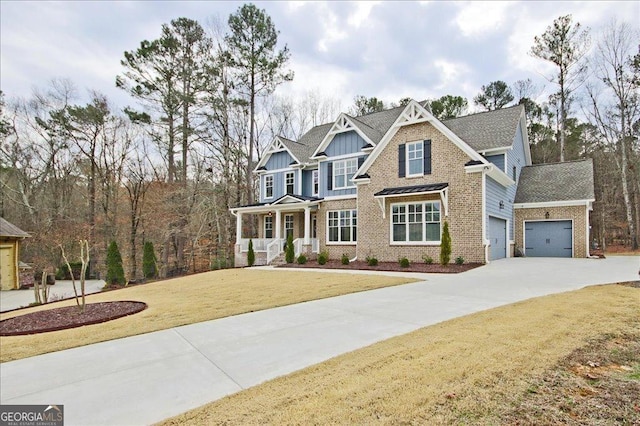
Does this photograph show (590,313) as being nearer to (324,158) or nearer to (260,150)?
(324,158)

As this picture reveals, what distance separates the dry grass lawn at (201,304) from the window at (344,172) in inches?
337

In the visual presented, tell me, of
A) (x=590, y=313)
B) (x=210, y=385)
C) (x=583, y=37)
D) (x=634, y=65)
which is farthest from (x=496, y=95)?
(x=210, y=385)

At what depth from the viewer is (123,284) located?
19469mm

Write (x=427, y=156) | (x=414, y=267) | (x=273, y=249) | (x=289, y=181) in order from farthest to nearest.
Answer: (x=289, y=181), (x=273, y=249), (x=427, y=156), (x=414, y=267)

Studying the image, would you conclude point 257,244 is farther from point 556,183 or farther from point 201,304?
point 556,183

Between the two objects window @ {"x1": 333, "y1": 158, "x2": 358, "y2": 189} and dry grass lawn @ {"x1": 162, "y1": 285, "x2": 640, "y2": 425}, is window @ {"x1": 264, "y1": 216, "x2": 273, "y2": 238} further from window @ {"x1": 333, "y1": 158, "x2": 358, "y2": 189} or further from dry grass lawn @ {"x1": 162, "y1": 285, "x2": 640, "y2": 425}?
dry grass lawn @ {"x1": 162, "y1": 285, "x2": 640, "y2": 425}

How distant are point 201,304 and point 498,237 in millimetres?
14182

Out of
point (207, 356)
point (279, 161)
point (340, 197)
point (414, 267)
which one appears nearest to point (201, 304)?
point (207, 356)

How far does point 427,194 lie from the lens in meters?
15.8

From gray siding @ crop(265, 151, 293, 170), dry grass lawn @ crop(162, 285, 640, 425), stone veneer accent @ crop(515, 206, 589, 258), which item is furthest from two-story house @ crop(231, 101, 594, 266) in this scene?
dry grass lawn @ crop(162, 285, 640, 425)

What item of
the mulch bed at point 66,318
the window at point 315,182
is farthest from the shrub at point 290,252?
the mulch bed at point 66,318

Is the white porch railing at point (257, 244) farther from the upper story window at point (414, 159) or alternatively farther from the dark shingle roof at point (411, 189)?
the upper story window at point (414, 159)

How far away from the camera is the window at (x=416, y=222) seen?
15.9 meters

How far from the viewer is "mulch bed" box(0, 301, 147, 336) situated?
7344 mm
